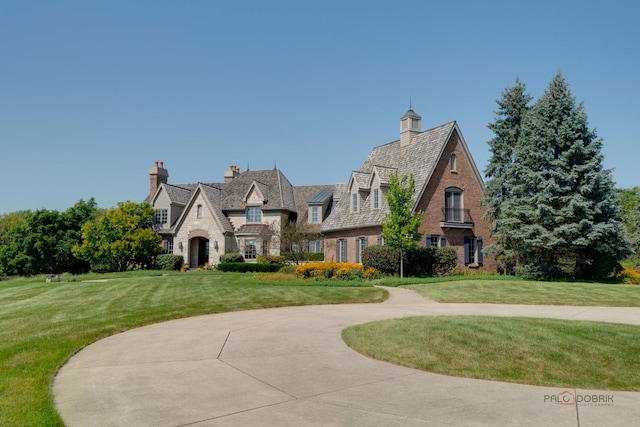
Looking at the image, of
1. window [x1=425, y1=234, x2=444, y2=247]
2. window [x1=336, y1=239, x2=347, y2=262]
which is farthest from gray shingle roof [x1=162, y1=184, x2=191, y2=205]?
window [x1=425, y1=234, x2=444, y2=247]

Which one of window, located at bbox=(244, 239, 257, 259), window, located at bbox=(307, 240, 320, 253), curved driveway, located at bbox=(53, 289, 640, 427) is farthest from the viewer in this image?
window, located at bbox=(307, 240, 320, 253)

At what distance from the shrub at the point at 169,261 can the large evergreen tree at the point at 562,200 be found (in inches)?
1076

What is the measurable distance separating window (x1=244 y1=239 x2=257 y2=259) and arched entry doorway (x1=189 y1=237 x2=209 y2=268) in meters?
5.25

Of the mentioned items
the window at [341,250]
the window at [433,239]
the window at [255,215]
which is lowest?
the window at [341,250]

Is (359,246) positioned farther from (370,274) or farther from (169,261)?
(169,261)

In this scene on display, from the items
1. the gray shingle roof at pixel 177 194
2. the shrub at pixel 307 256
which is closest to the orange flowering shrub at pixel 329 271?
the shrub at pixel 307 256

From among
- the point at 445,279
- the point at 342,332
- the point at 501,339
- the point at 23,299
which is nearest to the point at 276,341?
the point at 342,332

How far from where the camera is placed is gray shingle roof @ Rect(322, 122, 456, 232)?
32344 mm

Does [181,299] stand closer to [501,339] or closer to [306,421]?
[501,339]

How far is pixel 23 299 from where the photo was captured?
1827cm

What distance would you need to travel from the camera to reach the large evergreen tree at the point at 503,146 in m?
32.9

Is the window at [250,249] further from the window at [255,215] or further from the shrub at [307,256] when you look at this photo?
the shrub at [307,256]

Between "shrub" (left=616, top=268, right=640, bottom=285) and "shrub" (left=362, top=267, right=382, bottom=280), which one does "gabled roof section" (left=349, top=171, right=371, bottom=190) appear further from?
"shrub" (left=616, top=268, right=640, bottom=285)

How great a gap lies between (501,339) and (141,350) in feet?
21.9
